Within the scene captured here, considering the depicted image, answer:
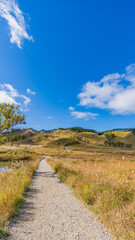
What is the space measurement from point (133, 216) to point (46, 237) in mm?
2400

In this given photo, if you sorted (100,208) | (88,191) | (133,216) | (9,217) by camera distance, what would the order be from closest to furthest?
(133,216), (9,217), (100,208), (88,191)

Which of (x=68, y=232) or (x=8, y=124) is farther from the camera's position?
(x=8, y=124)

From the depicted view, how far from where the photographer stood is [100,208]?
5023 millimetres

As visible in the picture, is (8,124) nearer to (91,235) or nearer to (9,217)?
(9,217)

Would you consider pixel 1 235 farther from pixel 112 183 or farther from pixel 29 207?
pixel 112 183

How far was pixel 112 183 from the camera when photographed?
589cm

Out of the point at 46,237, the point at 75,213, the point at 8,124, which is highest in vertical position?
the point at 8,124

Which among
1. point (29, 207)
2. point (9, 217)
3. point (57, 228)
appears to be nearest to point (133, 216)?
point (57, 228)

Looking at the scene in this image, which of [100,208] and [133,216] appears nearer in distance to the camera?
[133,216]

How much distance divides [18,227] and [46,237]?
1.00 meters

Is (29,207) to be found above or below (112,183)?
below

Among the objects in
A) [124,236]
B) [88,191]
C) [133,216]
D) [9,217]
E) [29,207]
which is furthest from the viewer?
[88,191]

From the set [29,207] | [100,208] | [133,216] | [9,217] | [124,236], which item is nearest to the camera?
[124,236]

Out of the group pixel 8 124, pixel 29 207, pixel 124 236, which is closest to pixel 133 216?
pixel 124 236
